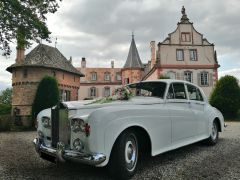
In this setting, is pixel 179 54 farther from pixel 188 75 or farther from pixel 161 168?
pixel 161 168

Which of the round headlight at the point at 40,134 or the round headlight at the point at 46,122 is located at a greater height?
the round headlight at the point at 46,122

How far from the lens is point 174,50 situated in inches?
1264

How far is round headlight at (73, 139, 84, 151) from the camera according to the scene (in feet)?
12.9

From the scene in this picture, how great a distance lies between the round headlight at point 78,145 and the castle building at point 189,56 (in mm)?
28522

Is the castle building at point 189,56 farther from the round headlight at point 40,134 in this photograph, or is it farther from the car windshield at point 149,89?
the round headlight at point 40,134

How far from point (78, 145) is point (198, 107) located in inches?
147

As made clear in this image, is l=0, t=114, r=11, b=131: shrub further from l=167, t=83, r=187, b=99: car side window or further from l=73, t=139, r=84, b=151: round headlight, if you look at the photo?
l=73, t=139, r=84, b=151: round headlight

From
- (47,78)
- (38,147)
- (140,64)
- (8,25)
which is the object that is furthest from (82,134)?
(140,64)

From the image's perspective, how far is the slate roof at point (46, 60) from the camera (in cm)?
2714

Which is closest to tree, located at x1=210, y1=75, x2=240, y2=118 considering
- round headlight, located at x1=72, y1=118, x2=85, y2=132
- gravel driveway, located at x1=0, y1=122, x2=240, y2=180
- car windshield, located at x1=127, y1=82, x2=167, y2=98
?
gravel driveway, located at x1=0, y1=122, x2=240, y2=180

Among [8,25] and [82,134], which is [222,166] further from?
[8,25]

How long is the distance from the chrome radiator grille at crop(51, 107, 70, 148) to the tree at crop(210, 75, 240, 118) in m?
21.1

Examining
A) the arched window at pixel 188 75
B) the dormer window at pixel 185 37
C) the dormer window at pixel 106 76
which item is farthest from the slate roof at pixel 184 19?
the dormer window at pixel 106 76

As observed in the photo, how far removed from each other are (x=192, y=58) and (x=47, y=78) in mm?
19335
